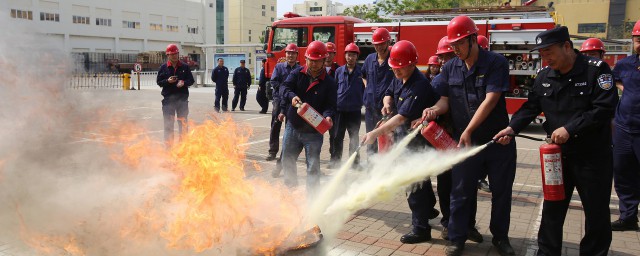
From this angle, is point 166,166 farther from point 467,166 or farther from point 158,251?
point 467,166

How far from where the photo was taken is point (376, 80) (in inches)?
253

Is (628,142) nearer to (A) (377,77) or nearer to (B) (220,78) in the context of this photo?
(A) (377,77)

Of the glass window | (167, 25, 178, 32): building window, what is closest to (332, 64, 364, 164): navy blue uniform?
the glass window

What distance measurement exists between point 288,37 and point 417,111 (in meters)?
11.9

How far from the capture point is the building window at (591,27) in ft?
176

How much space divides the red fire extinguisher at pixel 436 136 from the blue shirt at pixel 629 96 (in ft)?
6.91

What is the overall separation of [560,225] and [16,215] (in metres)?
5.12

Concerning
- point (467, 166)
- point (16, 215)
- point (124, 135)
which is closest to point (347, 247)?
point (467, 166)

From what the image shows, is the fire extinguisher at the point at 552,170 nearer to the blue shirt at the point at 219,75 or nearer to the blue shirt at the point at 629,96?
the blue shirt at the point at 629,96

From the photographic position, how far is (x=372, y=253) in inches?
171

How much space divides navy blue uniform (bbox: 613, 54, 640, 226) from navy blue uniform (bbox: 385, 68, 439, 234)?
6.91 ft

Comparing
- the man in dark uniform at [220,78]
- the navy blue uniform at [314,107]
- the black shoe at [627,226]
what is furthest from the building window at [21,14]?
the man in dark uniform at [220,78]

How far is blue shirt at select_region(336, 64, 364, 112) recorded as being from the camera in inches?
291

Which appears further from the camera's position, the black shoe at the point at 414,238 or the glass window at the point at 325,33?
the glass window at the point at 325,33
